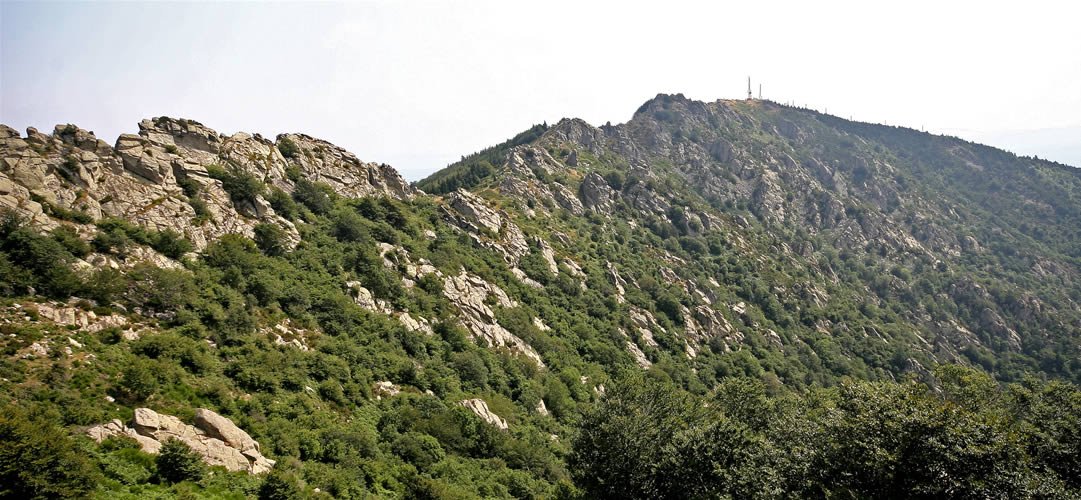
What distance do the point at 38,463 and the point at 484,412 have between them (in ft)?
101

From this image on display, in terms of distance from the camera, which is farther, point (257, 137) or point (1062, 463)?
point (257, 137)

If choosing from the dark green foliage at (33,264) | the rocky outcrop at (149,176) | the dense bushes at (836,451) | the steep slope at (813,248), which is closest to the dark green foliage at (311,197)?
the rocky outcrop at (149,176)

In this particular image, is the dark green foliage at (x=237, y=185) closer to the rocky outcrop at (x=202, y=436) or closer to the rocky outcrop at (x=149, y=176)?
the rocky outcrop at (x=149, y=176)

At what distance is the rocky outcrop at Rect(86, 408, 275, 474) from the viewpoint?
774 inches

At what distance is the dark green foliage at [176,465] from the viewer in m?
18.6

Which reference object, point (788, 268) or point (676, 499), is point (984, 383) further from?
point (788, 268)

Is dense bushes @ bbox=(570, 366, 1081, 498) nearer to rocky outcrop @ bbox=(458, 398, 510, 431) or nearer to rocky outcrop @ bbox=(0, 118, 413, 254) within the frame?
rocky outcrop @ bbox=(458, 398, 510, 431)

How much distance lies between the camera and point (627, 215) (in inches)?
5069

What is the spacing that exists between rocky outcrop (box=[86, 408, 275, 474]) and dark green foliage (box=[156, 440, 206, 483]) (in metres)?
1.02

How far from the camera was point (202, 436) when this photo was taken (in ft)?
70.9

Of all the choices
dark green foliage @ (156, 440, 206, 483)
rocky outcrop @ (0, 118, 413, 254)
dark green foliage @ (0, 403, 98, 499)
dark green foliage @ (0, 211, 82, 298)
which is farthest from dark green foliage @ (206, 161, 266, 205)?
dark green foliage @ (0, 403, 98, 499)

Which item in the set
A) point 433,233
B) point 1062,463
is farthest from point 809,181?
point 1062,463

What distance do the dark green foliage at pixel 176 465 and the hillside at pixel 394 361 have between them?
0.09m

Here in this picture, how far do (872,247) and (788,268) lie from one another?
54168 millimetres
